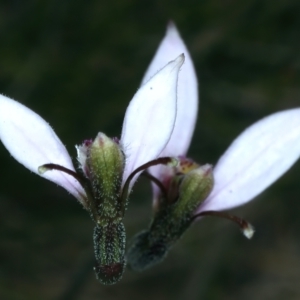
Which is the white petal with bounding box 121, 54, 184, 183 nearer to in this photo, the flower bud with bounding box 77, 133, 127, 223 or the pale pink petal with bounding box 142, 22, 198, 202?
the flower bud with bounding box 77, 133, 127, 223

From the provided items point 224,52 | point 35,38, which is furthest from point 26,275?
point 224,52

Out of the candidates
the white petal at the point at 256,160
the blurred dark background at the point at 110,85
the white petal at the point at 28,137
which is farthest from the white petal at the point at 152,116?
the blurred dark background at the point at 110,85

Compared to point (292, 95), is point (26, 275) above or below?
below

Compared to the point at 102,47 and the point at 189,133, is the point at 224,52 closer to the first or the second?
the point at 102,47

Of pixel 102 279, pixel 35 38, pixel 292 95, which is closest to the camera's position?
pixel 102 279

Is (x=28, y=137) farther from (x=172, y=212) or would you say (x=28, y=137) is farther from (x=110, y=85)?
(x=110, y=85)

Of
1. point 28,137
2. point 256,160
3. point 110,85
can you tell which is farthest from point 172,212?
point 110,85

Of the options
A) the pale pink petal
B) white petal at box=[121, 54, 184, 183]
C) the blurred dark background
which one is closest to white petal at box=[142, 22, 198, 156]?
the pale pink petal
